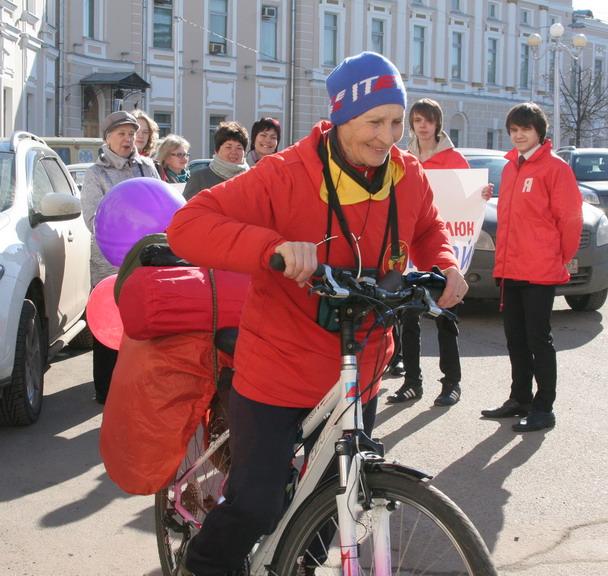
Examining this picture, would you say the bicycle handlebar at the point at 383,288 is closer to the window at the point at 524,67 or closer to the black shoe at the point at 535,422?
the black shoe at the point at 535,422

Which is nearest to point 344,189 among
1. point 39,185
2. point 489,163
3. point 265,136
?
point 265,136

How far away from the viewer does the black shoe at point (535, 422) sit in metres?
6.83

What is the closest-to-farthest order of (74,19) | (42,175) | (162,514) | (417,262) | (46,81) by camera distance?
(417,262) → (162,514) → (42,175) → (46,81) → (74,19)

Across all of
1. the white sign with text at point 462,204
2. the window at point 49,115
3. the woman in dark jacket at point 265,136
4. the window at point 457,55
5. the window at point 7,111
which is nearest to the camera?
the woman in dark jacket at point 265,136

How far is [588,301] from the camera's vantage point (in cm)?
1196

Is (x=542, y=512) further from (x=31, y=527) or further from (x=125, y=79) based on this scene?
(x=125, y=79)

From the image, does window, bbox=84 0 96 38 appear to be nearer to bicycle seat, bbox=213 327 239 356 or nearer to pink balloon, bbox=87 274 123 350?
pink balloon, bbox=87 274 123 350

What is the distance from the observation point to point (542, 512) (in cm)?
A: 525

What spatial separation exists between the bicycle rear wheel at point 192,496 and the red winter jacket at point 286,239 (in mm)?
579

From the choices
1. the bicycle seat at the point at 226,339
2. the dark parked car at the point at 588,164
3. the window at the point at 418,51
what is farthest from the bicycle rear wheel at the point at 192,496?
the window at the point at 418,51

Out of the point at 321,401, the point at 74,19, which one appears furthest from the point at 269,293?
the point at 74,19

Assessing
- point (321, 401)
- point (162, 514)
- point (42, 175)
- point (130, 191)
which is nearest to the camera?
point (321, 401)

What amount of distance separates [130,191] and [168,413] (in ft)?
6.30

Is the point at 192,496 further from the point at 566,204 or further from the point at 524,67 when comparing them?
the point at 524,67
